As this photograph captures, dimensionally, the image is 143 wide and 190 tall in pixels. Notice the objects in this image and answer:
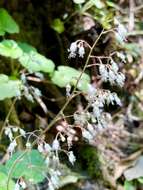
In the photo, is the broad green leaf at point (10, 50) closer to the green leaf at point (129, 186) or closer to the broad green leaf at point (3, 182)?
the broad green leaf at point (3, 182)

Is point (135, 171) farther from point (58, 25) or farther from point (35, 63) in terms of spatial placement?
point (58, 25)

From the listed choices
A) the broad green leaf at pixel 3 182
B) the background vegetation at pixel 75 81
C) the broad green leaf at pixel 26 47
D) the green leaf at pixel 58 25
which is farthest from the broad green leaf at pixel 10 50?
the broad green leaf at pixel 3 182

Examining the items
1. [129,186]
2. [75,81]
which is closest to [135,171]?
[129,186]

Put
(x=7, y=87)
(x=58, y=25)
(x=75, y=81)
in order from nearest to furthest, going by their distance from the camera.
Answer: (x=7, y=87), (x=75, y=81), (x=58, y=25)

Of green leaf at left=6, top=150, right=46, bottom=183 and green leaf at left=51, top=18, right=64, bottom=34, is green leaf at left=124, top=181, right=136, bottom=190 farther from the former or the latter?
green leaf at left=51, top=18, right=64, bottom=34

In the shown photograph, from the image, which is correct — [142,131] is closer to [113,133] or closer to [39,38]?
[113,133]

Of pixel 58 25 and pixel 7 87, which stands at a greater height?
pixel 58 25
